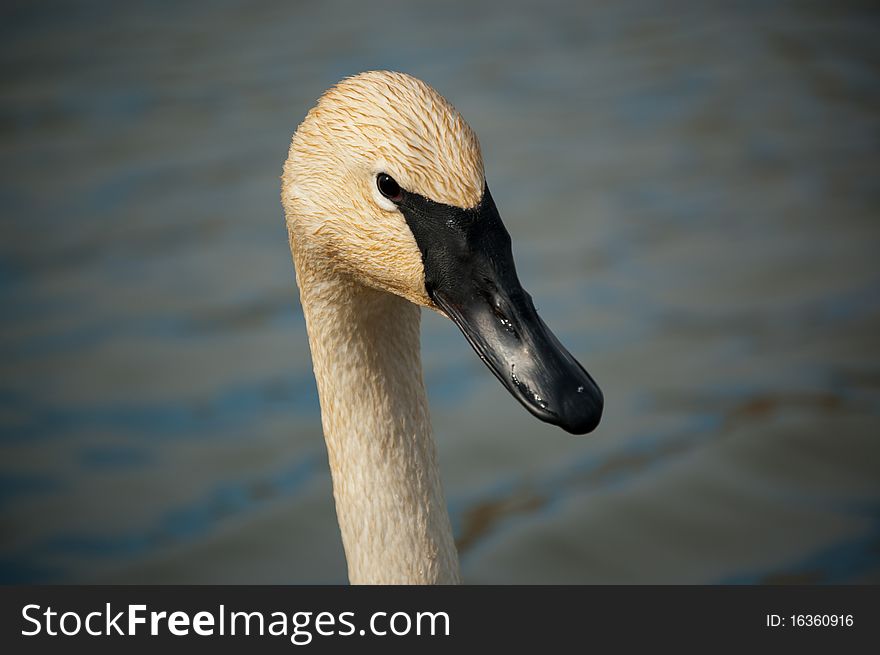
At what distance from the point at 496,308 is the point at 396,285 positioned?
0.25 metres

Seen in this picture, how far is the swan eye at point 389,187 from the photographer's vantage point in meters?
2.40

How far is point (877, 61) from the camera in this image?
9281 millimetres

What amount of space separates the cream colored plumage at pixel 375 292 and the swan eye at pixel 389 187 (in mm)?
14

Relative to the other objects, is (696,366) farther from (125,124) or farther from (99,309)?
(125,124)

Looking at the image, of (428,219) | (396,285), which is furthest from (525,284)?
(428,219)

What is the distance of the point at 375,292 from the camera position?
2715 millimetres

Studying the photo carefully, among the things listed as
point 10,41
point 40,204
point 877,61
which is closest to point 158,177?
point 40,204

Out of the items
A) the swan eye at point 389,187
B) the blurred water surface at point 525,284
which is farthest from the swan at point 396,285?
the blurred water surface at point 525,284

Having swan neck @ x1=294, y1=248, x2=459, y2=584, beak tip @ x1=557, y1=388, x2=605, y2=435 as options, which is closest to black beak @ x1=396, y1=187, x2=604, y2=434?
beak tip @ x1=557, y1=388, x2=605, y2=435

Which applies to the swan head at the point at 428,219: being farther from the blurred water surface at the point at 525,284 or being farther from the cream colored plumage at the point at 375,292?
the blurred water surface at the point at 525,284

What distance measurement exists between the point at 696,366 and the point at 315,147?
13.5ft

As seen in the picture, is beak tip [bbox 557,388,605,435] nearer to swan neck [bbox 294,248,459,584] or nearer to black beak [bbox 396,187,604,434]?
black beak [bbox 396,187,604,434]

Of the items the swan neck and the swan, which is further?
the swan neck

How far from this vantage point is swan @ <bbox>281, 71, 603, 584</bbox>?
238 cm
